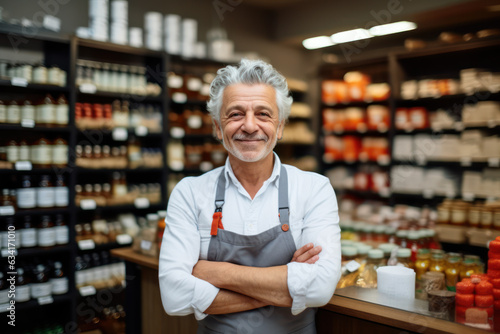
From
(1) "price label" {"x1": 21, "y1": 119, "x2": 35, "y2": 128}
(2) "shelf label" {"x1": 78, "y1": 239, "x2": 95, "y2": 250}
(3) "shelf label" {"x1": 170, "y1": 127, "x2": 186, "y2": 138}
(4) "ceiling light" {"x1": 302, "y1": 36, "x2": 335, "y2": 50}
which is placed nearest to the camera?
(1) "price label" {"x1": 21, "y1": 119, "x2": 35, "y2": 128}

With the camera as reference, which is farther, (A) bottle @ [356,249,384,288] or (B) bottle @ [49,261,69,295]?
(B) bottle @ [49,261,69,295]

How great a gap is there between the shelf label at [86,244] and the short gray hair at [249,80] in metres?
2.87

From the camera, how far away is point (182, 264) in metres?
1.46

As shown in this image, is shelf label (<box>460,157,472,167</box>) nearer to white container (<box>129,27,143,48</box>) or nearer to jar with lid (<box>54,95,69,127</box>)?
white container (<box>129,27,143,48</box>)

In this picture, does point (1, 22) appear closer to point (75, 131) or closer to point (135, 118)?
point (75, 131)

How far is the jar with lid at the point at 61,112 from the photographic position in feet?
12.5

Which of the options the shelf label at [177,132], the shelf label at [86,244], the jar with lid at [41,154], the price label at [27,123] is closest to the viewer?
the price label at [27,123]

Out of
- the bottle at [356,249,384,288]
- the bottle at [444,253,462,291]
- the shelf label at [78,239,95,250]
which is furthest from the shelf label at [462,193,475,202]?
the shelf label at [78,239,95,250]

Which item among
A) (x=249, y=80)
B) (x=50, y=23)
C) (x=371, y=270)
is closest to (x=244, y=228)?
(x=249, y=80)

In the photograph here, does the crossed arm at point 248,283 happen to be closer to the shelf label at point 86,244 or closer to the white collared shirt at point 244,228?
the white collared shirt at point 244,228

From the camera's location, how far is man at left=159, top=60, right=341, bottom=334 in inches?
55.4

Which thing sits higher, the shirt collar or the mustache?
the mustache

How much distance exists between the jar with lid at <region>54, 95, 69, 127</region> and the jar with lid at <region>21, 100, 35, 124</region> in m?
0.20

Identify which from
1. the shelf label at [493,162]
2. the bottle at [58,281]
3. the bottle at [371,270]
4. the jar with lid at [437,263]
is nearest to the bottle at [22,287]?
the bottle at [58,281]
